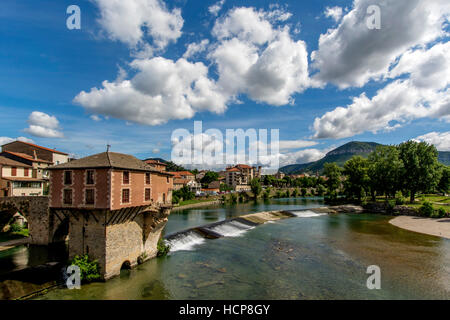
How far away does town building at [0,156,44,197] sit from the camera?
3281 centimetres

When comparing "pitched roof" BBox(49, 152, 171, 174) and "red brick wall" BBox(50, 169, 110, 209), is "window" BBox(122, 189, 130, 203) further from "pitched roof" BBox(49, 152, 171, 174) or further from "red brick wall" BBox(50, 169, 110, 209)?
"pitched roof" BBox(49, 152, 171, 174)

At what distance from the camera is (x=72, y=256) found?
18.0m

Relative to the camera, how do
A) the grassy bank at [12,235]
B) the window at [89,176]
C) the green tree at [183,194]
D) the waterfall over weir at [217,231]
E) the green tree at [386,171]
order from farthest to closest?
the green tree at [183,194] < the green tree at [386,171] < the grassy bank at [12,235] < the waterfall over weir at [217,231] < the window at [89,176]

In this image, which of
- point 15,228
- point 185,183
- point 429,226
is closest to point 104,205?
point 15,228

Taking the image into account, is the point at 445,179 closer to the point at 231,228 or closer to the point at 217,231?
the point at 231,228

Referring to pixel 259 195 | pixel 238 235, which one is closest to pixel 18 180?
pixel 238 235

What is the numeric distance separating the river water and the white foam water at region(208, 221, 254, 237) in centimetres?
148

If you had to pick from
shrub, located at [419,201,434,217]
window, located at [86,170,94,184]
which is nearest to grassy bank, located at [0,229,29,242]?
window, located at [86,170,94,184]

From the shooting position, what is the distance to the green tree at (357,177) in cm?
7125

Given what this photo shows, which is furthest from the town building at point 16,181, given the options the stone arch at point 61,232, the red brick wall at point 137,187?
the red brick wall at point 137,187

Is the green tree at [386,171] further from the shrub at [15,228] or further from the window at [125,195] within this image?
the shrub at [15,228]

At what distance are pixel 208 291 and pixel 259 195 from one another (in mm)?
95109

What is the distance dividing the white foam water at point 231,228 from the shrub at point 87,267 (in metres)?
20.2

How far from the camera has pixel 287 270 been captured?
20688 mm
